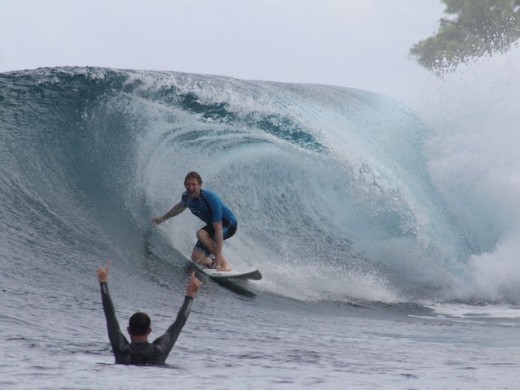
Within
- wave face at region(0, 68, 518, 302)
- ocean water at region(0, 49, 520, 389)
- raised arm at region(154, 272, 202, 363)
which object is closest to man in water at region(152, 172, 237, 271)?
ocean water at region(0, 49, 520, 389)

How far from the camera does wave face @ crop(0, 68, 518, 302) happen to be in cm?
1223

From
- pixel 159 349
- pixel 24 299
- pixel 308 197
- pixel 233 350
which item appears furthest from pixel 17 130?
pixel 159 349

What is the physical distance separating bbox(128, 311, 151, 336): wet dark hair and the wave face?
5409 mm

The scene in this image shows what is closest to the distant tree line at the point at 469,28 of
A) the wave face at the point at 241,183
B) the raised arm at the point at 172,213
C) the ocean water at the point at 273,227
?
the ocean water at the point at 273,227

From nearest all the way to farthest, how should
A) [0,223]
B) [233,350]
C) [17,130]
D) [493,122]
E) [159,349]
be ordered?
[159,349], [233,350], [0,223], [17,130], [493,122]

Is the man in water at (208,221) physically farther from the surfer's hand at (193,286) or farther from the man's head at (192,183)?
the surfer's hand at (193,286)

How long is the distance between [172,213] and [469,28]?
4214 cm

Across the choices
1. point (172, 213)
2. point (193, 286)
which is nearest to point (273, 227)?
point (172, 213)

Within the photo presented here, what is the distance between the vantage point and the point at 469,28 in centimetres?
5097

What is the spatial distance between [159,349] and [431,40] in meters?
47.5

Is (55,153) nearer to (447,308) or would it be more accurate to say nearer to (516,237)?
(447,308)

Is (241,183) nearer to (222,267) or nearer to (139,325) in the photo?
(222,267)

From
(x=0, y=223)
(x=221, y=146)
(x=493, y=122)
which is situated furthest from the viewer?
(x=493, y=122)

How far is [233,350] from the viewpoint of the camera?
288 inches
